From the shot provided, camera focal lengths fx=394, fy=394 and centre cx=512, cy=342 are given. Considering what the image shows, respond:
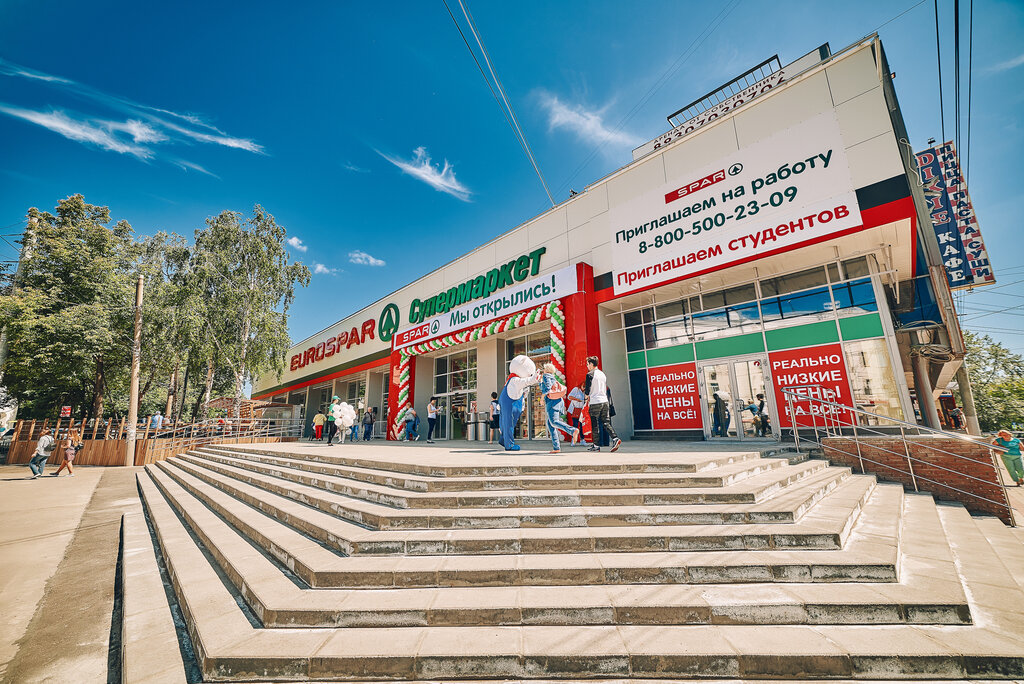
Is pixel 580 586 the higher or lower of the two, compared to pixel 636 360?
lower

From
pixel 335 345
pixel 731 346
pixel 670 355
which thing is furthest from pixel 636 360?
pixel 335 345

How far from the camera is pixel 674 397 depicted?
10562 mm

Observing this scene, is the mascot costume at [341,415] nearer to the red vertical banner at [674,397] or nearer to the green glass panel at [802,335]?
the red vertical banner at [674,397]

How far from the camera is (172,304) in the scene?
22125mm

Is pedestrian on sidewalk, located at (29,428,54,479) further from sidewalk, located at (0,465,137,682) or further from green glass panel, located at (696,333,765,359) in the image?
green glass panel, located at (696,333,765,359)

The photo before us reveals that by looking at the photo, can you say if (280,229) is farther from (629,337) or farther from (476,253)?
(629,337)

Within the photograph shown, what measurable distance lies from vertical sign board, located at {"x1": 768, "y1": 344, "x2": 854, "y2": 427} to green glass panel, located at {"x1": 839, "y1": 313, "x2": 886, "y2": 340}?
0.34 meters

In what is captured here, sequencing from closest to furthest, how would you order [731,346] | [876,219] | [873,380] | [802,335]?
1. [876,219]
2. [873,380]
3. [802,335]
4. [731,346]

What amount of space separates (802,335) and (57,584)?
12852mm

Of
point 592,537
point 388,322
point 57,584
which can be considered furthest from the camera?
point 388,322

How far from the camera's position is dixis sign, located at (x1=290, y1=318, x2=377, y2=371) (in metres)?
20.5

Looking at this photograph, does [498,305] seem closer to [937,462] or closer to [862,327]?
[862,327]

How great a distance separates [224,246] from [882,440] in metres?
29.2

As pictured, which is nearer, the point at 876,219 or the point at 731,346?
the point at 876,219
